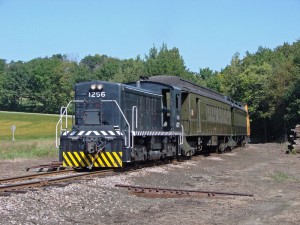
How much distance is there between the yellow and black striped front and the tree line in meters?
33.7

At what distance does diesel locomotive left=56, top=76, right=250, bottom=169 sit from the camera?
50.4 ft

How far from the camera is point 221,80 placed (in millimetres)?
86875

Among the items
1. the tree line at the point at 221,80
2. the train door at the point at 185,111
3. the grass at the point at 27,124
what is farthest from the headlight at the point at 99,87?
the grass at the point at 27,124

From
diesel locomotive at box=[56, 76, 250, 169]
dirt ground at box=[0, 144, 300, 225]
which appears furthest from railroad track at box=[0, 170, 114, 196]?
diesel locomotive at box=[56, 76, 250, 169]

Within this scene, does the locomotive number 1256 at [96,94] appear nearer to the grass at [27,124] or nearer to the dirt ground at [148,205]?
the dirt ground at [148,205]

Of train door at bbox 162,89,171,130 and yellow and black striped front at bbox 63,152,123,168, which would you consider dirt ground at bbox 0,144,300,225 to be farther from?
train door at bbox 162,89,171,130

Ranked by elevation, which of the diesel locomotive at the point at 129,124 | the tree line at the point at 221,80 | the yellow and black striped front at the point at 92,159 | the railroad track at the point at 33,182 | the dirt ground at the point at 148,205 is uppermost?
the tree line at the point at 221,80

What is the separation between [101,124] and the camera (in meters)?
16.0

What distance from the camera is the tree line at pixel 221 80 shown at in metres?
50.9

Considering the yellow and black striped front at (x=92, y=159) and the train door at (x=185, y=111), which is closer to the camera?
the yellow and black striped front at (x=92, y=159)

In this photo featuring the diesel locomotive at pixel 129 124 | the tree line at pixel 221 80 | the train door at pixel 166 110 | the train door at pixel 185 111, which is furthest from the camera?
the tree line at pixel 221 80

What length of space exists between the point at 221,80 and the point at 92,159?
73638 mm

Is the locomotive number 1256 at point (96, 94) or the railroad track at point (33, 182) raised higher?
the locomotive number 1256 at point (96, 94)

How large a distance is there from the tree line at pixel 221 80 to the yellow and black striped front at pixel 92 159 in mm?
33668
